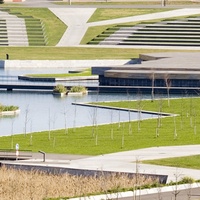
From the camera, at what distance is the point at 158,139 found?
50875 mm

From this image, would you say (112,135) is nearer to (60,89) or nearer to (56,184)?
(56,184)

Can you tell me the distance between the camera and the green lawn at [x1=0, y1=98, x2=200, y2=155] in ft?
159

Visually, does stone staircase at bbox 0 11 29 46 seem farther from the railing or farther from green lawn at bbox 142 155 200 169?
green lawn at bbox 142 155 200 169

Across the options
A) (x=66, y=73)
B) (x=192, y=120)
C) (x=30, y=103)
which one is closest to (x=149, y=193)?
(x=192, y=120)

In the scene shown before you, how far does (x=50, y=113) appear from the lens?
62.6m

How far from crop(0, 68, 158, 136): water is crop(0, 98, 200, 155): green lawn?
208 centimetres

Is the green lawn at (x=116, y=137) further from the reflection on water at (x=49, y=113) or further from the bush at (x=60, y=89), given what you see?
the bush at (x=60, y=89)

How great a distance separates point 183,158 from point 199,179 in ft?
16.1

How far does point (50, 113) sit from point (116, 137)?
11.5 meters

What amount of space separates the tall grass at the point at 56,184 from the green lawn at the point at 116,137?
6339 millimetres

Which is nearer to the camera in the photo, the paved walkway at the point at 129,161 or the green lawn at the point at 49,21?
the paved walkway at the point at 129,161

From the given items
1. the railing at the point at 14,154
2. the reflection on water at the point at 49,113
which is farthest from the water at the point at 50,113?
the railing at the point at 14,154

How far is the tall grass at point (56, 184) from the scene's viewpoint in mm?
37469

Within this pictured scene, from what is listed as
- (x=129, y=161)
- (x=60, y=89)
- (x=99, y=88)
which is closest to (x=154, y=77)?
(x=99, y=88)
